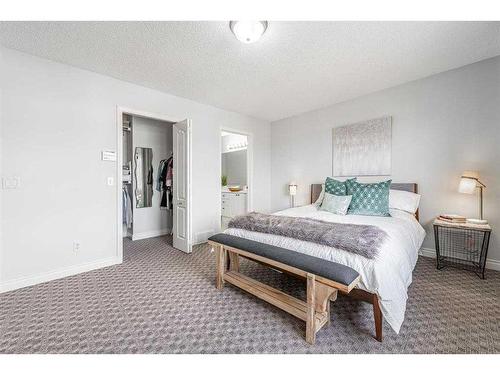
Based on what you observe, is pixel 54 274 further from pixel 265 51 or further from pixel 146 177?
pixel 265 51

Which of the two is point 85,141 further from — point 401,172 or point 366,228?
point 401,172

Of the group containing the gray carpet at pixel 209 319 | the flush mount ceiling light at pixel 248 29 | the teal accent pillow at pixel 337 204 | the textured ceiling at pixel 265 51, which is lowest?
the gray carpet at pixel 209 319

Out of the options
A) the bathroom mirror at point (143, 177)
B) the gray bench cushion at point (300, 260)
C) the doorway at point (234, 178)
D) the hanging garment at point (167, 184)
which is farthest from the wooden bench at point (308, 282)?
the bathroom mirror at point (143, 177)

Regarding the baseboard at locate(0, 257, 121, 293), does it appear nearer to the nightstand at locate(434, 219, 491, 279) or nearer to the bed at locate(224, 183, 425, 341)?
the bed at locate(224, 183, 425, 341)

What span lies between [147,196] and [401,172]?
4.35 metres

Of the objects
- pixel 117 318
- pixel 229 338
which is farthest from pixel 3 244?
pixel 229 338

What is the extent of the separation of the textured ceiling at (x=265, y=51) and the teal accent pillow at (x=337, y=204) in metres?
1.58

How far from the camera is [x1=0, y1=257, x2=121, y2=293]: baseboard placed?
207cm

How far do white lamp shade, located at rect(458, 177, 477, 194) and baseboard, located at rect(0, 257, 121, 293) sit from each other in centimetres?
426

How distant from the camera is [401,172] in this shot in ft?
10.0

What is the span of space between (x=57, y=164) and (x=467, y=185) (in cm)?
461

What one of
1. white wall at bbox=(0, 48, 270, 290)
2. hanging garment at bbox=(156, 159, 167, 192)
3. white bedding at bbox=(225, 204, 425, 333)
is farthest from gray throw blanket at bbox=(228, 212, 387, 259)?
hanging garment at bbox=(156, 159, 167, 192)

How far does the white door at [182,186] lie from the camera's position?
312cm

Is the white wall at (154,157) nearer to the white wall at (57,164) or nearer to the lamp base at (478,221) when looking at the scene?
the white wall at (57,164)
